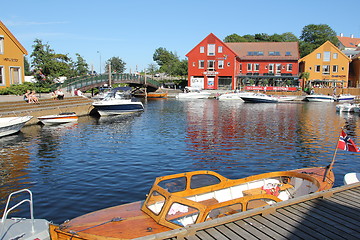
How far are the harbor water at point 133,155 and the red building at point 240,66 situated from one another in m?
41.9

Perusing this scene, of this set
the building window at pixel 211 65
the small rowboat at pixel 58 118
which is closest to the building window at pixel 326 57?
the building window at pixel 211 65

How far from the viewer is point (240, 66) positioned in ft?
253

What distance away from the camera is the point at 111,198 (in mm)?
13570

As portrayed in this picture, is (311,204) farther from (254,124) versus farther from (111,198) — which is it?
(254,124)

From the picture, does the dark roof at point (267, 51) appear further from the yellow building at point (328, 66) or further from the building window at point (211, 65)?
the building window at point (211, 65)

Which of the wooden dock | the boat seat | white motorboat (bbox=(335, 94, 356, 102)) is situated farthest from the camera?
white motorboat (bbox=(335, 94, 356, 102))

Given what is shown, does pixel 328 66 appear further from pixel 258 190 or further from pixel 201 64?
pixel 258 190

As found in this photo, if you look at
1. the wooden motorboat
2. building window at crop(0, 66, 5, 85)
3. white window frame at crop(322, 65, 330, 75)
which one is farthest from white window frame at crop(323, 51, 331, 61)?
the wooden motorboat

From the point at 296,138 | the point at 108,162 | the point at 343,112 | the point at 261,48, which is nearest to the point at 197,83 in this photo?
the point at 261,48

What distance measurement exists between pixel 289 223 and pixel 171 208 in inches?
111

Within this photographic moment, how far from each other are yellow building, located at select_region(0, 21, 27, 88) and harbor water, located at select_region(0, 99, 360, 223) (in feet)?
41.7

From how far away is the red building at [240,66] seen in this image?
74062 millimetres

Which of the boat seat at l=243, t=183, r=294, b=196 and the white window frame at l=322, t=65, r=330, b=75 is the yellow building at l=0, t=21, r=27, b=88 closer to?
the boat seat at l=243, t=183, r=294, b=196

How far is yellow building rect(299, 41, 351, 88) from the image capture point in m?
74.6
